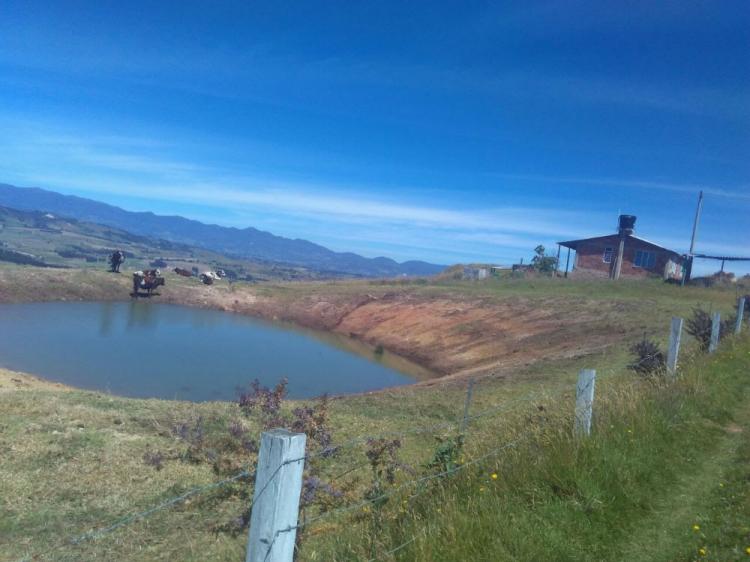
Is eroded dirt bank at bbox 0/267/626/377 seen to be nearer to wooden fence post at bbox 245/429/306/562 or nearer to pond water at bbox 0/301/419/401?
pond water at bbox 0/301/419/401

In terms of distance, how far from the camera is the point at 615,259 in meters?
42.1

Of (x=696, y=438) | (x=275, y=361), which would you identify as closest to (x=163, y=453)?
(x=696, y=438)

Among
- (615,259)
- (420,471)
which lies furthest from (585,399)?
(615,259)

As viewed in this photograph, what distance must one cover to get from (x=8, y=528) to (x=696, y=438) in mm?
7564

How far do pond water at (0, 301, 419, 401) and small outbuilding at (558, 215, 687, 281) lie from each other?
20659 millimetres

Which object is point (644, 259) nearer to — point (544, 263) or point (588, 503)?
point (544, 263)

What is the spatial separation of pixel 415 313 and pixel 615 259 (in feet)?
56.0

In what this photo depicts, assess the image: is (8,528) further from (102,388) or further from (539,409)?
(102,388)

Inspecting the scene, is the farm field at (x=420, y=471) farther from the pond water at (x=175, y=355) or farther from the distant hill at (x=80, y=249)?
the distant hill at (x=80, y=249)

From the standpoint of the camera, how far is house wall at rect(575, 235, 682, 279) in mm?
41188

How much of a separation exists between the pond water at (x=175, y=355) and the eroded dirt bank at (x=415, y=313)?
205 cm

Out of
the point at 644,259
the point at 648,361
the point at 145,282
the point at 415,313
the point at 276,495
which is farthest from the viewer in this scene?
the point at 644,259

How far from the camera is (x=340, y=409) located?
13.5 m

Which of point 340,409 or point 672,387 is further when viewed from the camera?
point 340,409
